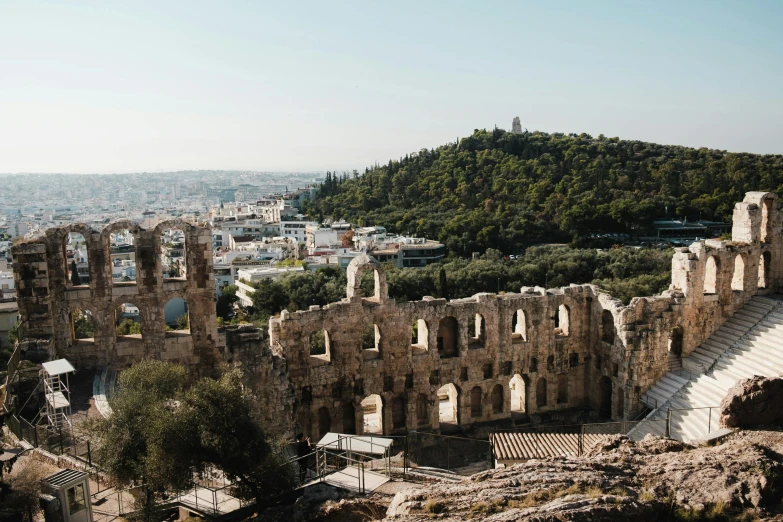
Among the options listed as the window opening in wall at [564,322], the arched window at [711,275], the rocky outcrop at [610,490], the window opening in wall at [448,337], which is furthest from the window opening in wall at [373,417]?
the arched window at [711,275]

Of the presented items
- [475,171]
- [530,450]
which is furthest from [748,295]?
[475,171]

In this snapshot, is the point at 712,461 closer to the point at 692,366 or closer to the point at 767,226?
the point at 692,366

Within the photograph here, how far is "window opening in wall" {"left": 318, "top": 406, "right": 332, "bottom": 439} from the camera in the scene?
79.9 ft

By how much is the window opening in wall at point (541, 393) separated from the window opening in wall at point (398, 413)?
20.8 feet

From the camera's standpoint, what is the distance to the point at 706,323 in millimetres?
27125

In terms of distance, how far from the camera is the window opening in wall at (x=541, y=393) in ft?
91.5

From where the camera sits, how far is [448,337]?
26938 millimetres

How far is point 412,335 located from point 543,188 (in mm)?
66118

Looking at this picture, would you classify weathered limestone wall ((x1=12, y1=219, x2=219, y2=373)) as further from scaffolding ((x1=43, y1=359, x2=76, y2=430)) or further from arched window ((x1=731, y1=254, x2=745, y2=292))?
arched window ((x1=731, y1=254, x2=745, y2=292))

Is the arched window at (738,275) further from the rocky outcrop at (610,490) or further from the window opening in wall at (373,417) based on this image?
the window opening in wall at (373,417)

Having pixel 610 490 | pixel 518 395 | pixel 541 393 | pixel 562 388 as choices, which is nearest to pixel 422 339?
pixel 541 393

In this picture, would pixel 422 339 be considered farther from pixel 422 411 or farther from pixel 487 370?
pixel 487 370

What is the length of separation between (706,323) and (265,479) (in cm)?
2080

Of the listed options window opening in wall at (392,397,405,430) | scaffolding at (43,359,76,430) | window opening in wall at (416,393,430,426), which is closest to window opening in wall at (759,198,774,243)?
window opening in wall at (416,393,430,426)
